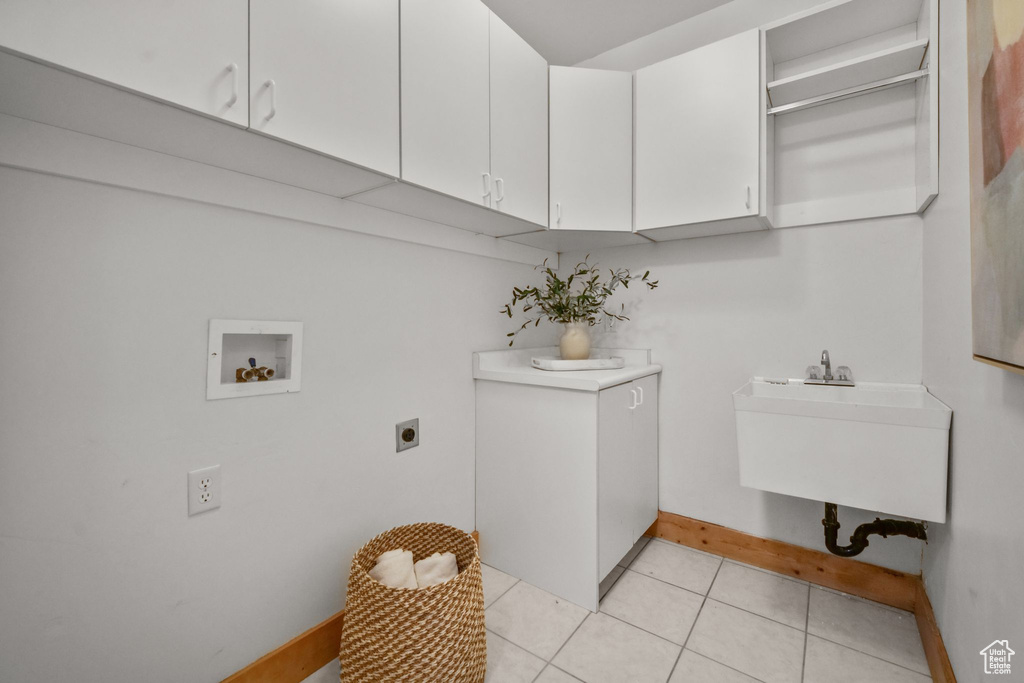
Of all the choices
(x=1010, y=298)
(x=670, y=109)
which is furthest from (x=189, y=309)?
(x=670, y=109)

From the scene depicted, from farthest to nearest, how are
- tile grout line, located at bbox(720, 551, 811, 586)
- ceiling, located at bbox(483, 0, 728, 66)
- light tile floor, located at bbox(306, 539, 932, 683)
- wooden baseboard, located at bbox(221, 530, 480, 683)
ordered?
ceiling, located at bbox(483, 0, 728, 66) → tile grout line, located at bbox(720, 551, 811, 586) → light tile floor, located at bbox(306, 539, 932, 683) → wooden baseboard, located at bbox(221, 530, 480, 683)

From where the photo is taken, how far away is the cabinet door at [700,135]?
159cm

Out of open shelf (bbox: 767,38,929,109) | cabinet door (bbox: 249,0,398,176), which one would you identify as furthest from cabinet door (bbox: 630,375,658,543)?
cabinet door (bbox: 249,0,398,176)

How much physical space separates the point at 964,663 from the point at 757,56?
1.89m

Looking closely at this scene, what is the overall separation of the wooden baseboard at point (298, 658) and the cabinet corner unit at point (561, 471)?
2.25 feet

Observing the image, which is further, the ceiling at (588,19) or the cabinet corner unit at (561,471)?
the ceiling at (588,19)

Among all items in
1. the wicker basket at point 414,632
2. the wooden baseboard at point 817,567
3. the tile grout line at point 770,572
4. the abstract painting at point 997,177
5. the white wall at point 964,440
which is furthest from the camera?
the tile grout line at point 770,572

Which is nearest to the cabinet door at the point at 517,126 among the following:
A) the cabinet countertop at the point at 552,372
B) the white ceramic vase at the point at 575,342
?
the white ceramic vase at the point at 575,342

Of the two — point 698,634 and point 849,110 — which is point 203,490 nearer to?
point 698,634

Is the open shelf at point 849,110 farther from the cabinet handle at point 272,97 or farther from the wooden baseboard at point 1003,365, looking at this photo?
the cabinet handle at point 272,97

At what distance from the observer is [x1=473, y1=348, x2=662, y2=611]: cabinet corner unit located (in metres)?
1.55

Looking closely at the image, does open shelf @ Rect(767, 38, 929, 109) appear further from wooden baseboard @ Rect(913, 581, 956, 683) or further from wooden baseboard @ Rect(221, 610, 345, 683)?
wooden baseboard @ Rect(221, 610, 345, 683)

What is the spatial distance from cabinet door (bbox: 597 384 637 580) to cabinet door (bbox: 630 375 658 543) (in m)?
0.04

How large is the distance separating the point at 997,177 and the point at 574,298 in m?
1.40
